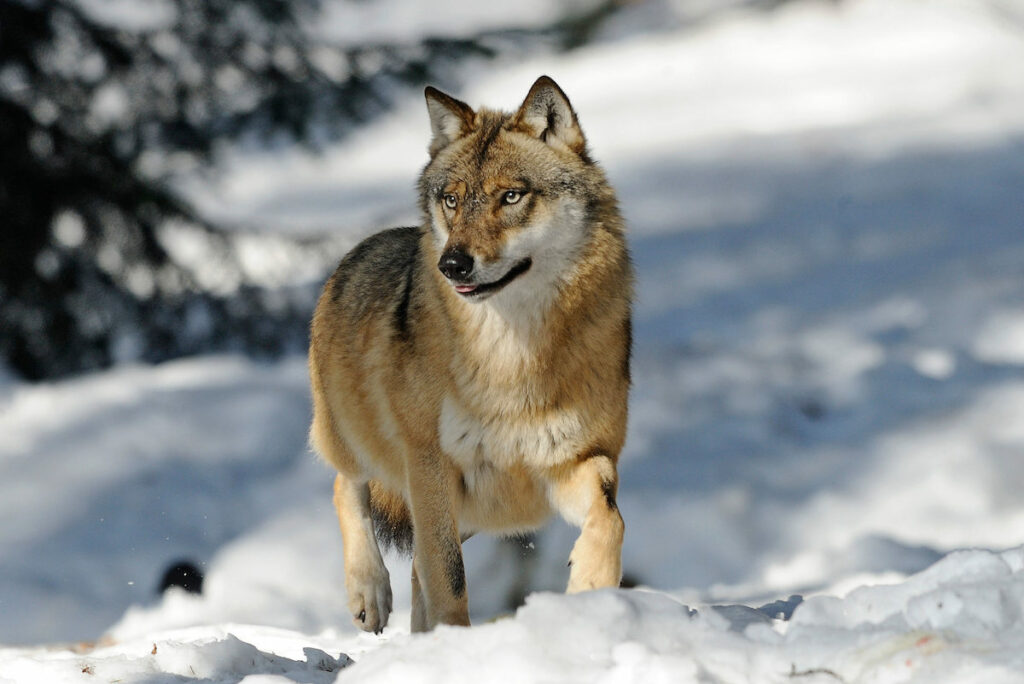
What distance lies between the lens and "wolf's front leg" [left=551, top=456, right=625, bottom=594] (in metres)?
3.98

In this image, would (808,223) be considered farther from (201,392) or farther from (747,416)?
(201,392)

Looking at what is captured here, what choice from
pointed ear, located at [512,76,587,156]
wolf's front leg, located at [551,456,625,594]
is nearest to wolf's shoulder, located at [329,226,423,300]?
pointed ear, located at [512,76,587,156]

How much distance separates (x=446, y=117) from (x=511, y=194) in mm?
579

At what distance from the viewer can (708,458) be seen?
8.53 metres

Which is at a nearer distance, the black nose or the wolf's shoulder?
the black nose

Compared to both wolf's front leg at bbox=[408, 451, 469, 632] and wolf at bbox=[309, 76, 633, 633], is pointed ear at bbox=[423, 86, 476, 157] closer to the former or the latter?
wolf at bbox=[309, 76, 633, 633]

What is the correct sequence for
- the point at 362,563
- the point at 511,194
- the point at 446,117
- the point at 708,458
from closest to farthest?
1. the point at 511,194
2. the point at 446,117
3. the point at 362,563
4. the point at 708,458

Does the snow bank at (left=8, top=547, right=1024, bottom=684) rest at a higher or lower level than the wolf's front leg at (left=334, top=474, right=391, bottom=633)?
higher

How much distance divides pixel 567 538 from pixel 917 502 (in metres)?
2.39

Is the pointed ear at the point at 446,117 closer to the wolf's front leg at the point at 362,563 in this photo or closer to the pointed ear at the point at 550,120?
the pointed ear at the point at 550,120

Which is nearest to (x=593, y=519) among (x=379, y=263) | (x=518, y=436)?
(x=518, y=436)

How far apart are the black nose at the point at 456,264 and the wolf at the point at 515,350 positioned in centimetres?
9

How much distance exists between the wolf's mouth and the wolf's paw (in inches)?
72.7

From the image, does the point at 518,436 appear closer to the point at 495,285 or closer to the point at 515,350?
the point at 515,350
